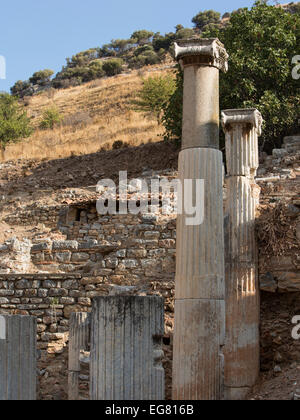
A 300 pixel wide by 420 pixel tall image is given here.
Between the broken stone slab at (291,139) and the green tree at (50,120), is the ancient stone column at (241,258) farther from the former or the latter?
the green tree at (50,120)

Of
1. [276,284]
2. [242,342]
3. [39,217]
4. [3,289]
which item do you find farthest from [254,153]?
[39,217]

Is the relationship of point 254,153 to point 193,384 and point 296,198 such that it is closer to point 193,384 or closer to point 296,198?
point 296,198

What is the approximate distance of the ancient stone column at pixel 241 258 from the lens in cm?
932

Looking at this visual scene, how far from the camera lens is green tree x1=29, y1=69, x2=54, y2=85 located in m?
66.0

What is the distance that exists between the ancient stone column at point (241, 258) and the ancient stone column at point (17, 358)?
10.7 ft

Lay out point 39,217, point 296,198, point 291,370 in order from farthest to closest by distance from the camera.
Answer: point 39,217 → point 296,198 → point 291,370

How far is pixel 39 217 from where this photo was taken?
19.3 metres

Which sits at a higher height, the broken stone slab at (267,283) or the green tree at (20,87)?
the green tree at (20,87)

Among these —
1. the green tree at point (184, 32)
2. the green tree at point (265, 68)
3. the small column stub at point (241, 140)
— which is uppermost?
the green tree at point (184, 32)

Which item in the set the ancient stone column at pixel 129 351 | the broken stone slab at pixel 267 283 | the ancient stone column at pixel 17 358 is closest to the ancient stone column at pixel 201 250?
the ancient stone column at pixel 129 351

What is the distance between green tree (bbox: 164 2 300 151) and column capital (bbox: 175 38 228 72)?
37.1 feet

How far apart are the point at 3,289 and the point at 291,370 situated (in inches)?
225

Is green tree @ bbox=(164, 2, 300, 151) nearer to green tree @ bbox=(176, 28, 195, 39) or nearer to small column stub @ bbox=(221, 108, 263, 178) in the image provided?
small column stub @ bbox=(221, 108, 263, 178)

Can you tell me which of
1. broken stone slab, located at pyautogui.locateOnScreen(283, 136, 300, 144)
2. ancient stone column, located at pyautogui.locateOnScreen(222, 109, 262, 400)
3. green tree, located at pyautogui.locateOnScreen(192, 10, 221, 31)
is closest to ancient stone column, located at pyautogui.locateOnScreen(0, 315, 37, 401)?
ancient stone column, located at pyautogui.locateOnScreen(222, 109, 262, 400)
